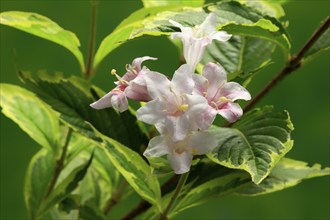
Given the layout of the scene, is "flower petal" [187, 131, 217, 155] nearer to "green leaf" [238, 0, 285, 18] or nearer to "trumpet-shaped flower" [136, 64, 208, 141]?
"trumpet-shaped flower" [136, 64, 208, 141]

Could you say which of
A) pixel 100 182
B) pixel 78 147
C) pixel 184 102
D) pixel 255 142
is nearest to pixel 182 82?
pixel 184 102

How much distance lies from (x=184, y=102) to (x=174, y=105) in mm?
10

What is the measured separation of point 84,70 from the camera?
2.97 ft

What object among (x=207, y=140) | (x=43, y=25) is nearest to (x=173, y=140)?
(x=207, y=140)

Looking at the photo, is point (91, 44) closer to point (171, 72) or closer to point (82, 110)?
point (82, 110)

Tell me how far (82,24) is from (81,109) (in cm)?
82

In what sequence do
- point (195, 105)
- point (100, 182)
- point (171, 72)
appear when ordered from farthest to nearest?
point (171, 72) < point (100, 182) < point (195, 105)

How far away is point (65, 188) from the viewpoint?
0.89 m

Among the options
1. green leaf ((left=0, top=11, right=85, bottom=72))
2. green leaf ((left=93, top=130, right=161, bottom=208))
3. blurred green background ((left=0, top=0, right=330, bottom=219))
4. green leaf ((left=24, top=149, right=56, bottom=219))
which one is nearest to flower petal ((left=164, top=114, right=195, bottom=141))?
green leaf ((left=93, top=130, right=161, bottom=208))

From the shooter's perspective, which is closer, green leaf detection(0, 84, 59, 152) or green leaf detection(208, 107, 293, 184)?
green leaf detection(208, 107, 293, 184)

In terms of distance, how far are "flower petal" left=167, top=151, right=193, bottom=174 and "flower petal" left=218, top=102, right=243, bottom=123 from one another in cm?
6

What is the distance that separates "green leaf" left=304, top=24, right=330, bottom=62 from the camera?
2.64 feet

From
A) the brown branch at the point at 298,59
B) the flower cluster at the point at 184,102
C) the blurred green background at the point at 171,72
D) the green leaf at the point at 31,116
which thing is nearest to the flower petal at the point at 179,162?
the flower cluster at the point at 184,102

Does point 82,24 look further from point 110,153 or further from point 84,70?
point 110,153
